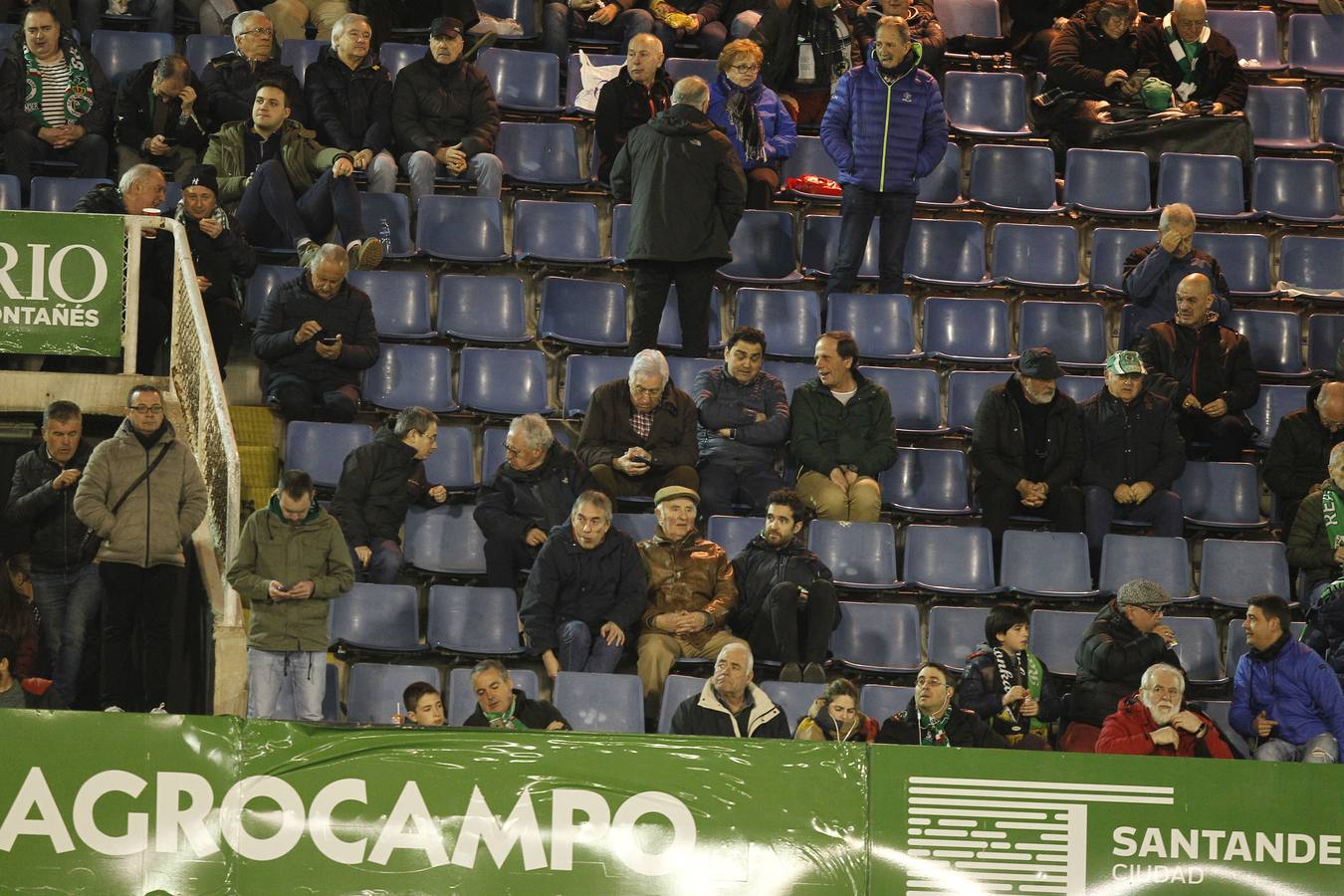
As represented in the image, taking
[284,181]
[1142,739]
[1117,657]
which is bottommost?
[1142,739]

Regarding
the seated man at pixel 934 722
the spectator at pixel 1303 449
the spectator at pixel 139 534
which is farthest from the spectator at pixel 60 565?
the spectator at pixel 1303 449

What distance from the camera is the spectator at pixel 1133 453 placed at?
10.7 meters

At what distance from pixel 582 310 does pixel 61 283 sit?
2753 mm

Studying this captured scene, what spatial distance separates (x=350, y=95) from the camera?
12.2 metres

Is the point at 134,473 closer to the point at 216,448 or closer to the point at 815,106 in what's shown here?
the point at 216,448

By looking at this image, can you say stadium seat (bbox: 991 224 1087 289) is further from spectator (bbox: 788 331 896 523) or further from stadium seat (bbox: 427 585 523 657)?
stadium seat (bbox: 427 585 523 657)

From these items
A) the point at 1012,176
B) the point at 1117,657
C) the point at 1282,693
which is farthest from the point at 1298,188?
the point at 1117,657

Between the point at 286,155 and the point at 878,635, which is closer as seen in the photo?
the point at 878,635

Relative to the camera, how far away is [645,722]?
9.18 m

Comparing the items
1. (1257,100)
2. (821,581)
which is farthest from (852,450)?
(1257,100)

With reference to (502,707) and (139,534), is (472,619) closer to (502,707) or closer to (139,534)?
(502,707)

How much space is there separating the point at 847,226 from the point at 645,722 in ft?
12.2

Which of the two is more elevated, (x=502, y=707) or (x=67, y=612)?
(x=67, y=612)

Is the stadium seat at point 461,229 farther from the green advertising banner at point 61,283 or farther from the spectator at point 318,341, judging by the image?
the green advertising banner at point 61,283
